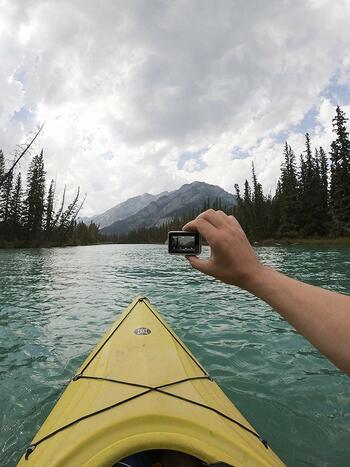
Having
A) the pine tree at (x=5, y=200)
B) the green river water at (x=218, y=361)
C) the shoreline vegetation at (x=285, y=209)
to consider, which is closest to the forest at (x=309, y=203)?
the shoreline vegetation at (x=285, y=209)

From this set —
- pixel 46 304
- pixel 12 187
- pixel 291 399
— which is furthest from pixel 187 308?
pixel 12 187

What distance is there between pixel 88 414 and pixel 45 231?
73.9m

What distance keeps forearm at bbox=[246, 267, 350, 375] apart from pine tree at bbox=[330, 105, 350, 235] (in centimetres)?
4748

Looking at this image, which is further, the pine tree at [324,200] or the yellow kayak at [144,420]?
the pine tree at [324,200]

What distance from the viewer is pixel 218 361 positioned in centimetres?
624

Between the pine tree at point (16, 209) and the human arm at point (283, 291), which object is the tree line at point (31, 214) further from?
the human arm at point (283, 291)

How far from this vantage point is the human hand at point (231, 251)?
140 cm

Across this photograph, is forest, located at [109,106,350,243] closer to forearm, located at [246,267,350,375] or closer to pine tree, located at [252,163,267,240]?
pine tree, located at [252,163,267,240]

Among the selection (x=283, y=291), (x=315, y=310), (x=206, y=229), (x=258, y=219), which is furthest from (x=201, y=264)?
(x=258, y=219)

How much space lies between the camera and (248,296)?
40.7 feet

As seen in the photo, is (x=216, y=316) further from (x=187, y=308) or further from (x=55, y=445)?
(x=55, y=445)

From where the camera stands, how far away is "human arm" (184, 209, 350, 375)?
3.63 feet

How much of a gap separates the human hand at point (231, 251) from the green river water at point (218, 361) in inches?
130

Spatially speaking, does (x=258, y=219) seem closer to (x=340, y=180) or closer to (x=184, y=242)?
(x=340, y=180)
